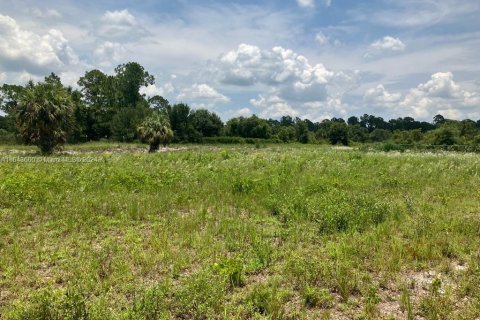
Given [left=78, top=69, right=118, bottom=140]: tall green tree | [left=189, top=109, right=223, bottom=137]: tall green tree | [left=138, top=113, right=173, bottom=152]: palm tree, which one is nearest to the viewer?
[left=138, top=113, right=173, bottom=152]: palm tree

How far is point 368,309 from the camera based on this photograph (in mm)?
5059

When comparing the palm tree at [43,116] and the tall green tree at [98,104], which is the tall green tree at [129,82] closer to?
the tall green tree at [98,104]

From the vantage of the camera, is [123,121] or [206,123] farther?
[206,123]

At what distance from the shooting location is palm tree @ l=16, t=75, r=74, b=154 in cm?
3105

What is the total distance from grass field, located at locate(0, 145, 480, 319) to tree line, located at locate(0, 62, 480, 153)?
21.3 metres

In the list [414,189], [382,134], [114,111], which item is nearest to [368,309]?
[414,189]

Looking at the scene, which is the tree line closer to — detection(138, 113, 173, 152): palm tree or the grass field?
detection(138, 113, 173, 152): palm tree

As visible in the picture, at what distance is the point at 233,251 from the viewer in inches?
289

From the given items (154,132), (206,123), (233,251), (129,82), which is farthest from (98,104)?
(233,251)

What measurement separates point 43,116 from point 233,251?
29.5 m

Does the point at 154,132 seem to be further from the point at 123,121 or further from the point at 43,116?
the point at 123,121

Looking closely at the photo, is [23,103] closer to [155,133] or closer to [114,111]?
[155,133]

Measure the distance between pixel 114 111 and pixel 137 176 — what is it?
65931 mm

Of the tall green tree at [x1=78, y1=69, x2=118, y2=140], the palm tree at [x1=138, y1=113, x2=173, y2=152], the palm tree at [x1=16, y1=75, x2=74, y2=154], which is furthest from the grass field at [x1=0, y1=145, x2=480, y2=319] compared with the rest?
the tall green tree at [x1=78, y1=69, x2=118, y2=140]
